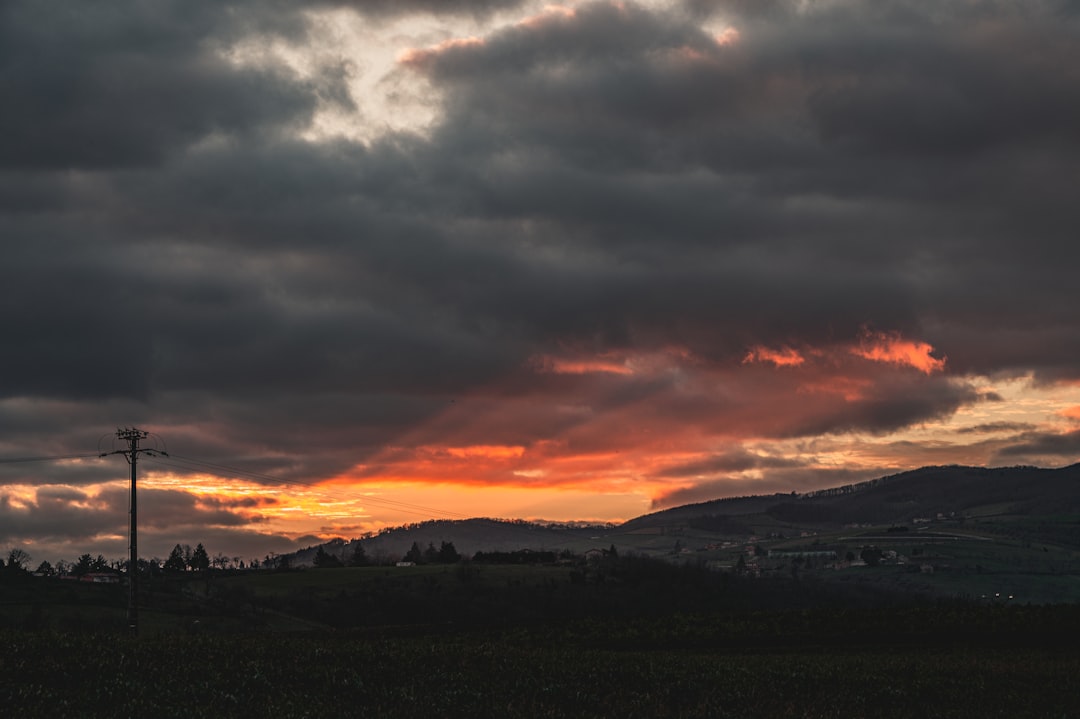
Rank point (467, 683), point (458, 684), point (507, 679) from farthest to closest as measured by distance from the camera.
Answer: point (507, 679) < point (467, 683) < point (458, 684)

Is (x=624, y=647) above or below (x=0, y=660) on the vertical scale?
below

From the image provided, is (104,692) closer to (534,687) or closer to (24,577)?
(534,687)

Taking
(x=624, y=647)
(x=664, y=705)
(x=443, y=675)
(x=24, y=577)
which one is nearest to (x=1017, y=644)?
(x=624, y=647)

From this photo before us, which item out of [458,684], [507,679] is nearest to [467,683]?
[458,684]

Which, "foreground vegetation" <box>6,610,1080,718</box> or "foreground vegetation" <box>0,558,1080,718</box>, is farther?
"foreground vegetation" <box>0,558,1080,718</box>

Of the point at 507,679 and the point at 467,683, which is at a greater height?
the point at 467,683

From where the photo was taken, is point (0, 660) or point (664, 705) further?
point (664, 705)

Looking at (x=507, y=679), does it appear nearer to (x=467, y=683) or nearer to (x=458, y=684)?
(x=467, y=683)

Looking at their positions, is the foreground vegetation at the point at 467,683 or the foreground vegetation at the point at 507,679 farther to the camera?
the foreground vegetation at the point at 507,679

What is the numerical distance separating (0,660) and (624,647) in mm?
52624

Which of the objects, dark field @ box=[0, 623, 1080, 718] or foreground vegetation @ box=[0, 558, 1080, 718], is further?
foreground vegetation @ box=[0, 558, 1080, 718]

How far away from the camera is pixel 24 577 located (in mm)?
191750

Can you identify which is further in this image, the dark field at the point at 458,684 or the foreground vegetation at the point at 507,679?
the foreground vegetation at the point at 507,679

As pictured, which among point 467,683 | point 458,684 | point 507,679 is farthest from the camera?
point 507,679
